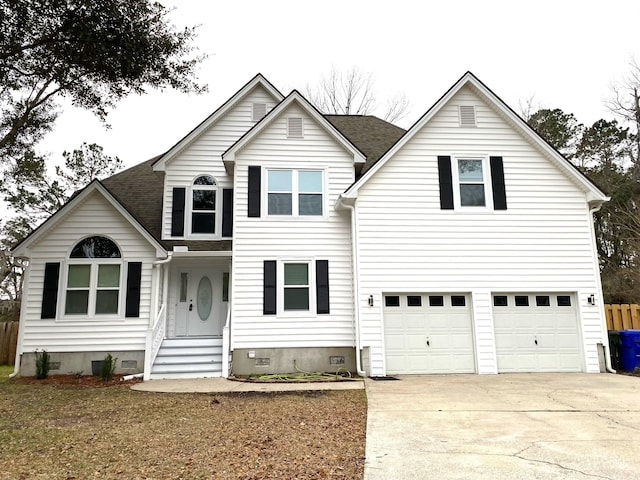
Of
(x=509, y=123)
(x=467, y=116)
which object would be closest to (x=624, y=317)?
(x=509, y=123)

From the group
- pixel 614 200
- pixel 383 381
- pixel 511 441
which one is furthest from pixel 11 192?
pixel 614 200

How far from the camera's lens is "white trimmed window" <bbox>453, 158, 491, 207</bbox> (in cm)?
1173

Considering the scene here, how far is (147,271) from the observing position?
456 inches

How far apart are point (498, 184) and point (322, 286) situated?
17.7 ft

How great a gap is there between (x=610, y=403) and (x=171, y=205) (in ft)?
36.2

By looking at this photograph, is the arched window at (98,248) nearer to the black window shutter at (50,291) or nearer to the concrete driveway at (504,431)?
the black window shutter at (50,291)

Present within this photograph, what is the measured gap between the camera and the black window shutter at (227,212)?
12633 mm

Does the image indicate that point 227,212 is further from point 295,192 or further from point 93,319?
point 93,319

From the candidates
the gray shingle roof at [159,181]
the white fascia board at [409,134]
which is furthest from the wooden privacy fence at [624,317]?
the gray shingle roof at [159,181]

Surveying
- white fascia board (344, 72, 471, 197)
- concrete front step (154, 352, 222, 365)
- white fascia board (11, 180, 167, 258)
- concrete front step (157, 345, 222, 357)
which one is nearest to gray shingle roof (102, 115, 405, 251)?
white fascia board (11, 180, 167, 258)

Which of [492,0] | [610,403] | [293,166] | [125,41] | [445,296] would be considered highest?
[492,0]

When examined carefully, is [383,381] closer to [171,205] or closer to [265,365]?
[265,365]

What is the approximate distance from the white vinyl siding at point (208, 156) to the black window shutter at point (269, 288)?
2827 millimetres

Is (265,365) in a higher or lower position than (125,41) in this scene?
lower
